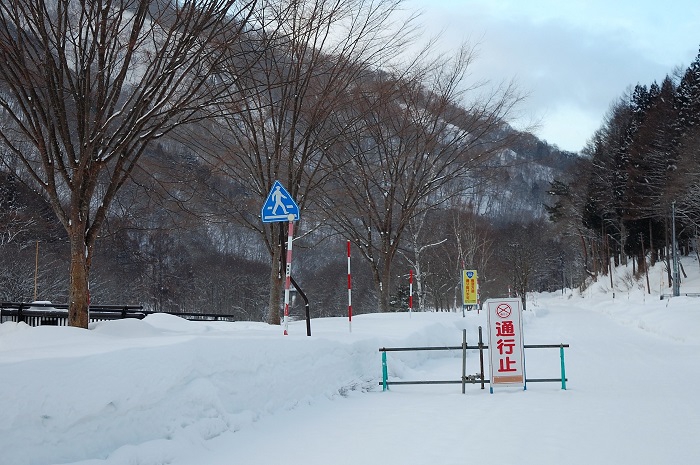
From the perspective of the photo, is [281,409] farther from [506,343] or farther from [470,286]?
[470,286]

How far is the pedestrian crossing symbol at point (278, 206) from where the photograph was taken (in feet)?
33.1

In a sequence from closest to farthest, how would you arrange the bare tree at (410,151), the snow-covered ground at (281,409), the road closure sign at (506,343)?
the snow-covered ground at (281,409)
the road closure sign at (506,343)
the bare tree at (410,151)

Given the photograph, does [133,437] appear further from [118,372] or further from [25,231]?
[25,231]

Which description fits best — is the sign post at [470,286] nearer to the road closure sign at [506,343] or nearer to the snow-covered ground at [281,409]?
the snow-covered ground at [281,409]

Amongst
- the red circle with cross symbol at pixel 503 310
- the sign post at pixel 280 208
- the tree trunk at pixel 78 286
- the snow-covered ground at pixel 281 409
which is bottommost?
the snow-covered ground at pixel 281 409

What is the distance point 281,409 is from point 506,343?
4.31 meters

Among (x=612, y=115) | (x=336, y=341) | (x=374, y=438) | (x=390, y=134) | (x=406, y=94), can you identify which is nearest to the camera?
(x=374, y=438)

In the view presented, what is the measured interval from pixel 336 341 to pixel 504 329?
2.80m

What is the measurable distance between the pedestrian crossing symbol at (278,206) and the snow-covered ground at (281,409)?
205 centimetres

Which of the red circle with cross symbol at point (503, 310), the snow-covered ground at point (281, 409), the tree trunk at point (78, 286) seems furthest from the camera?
the red circle with cross symbol at point (503, 310)

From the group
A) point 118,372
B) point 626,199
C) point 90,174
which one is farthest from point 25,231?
point 626,199

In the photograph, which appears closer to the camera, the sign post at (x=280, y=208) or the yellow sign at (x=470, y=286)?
the sign post at (x=280, y=208)

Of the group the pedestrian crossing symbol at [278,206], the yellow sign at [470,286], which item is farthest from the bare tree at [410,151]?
the pedestrian crossing symbol at [278,206]

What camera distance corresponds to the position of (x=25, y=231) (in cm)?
4434
